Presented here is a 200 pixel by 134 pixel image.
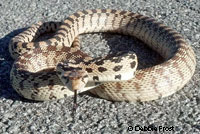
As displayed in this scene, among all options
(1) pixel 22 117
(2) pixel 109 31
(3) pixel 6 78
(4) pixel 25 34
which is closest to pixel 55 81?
(1) pixel 22 117

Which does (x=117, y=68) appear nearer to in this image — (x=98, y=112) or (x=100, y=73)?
(x=100, y=73)

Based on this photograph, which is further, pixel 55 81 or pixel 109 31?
pixel 109 31

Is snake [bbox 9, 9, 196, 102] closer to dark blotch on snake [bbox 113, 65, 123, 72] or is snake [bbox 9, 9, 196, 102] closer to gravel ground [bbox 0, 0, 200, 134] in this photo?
dark blotch on snake [bbox 113, 65, 123, 72]

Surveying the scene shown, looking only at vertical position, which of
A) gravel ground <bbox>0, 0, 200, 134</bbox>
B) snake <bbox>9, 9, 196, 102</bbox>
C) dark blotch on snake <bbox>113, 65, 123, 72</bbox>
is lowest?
gravel ground <bbox>0, 0, 200, 134</bbox>

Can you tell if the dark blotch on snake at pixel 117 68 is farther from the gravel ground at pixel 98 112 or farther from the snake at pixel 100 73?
the gravel ground at pixel 98 112

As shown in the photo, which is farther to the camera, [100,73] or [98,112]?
[98,112]

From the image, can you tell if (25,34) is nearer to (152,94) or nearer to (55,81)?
(55,81)

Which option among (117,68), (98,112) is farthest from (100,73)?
(98,112)

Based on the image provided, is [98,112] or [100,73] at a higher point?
[100,73]

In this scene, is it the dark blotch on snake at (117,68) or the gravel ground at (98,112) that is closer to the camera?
the gravel ground at (98,112)

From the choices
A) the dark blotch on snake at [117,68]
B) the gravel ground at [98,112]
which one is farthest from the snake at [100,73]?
the gravel ground at [98,112]

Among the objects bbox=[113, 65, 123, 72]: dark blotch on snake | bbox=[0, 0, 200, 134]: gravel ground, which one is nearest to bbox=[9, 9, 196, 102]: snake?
bbox=[113, 65, 123, 72]: dark blotch on snake
